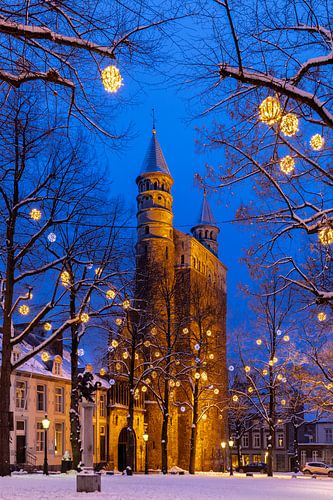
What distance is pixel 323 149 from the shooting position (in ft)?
43.1

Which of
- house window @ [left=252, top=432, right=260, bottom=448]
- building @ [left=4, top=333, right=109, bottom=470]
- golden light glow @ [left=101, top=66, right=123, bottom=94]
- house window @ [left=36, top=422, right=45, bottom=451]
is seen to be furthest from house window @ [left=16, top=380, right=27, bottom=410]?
house window @ [left=252, top=432, right=260, bottom=448]

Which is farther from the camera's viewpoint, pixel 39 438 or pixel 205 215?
pixel 205 215

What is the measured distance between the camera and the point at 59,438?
163 feet

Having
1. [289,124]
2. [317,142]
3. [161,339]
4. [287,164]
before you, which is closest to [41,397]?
[161,339]

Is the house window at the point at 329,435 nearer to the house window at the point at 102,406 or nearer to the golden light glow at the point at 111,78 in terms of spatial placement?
the house window at the point at 102,406

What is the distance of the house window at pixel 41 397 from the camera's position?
4806cm

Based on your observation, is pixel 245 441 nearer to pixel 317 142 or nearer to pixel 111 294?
pixel 111 294

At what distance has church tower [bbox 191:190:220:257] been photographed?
101 m

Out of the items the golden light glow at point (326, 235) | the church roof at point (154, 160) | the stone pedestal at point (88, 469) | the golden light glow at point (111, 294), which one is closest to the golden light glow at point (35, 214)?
the golden light glow at point (111, 294)

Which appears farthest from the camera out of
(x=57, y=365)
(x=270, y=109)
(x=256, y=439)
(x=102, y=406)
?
(x=256, y=439)

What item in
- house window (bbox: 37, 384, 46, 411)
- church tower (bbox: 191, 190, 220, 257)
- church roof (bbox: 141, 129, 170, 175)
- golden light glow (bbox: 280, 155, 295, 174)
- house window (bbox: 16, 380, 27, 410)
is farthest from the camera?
church tower (bbox: 191, 190, 220, 257)

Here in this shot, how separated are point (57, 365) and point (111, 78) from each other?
4416cm

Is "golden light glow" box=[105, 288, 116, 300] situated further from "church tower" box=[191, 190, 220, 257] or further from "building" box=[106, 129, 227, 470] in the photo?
"church tower" box=[191, 190, 220, 257]

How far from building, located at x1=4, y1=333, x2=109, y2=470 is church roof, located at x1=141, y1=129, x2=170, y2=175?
32.1 metres
